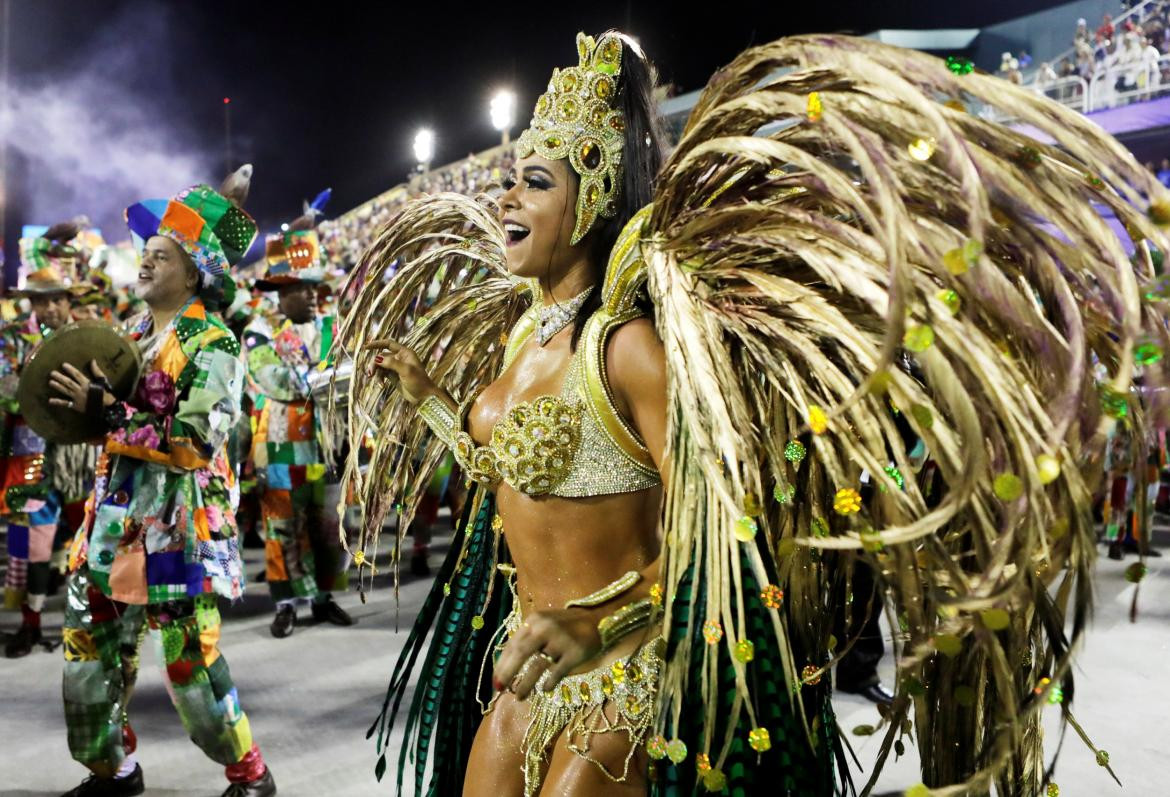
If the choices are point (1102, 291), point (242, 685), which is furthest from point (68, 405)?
point (1102, 291)

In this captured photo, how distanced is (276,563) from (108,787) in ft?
7.79

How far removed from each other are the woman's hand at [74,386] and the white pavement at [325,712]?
1.44 meters

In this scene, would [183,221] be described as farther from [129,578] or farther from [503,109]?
[503,109]

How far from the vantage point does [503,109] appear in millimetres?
16016

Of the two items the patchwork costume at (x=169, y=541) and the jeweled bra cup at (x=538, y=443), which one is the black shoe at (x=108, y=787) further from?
the jeweled bra cup at (x=538, y=443)

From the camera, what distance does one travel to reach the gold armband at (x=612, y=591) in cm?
189

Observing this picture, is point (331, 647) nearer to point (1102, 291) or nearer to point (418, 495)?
point (418, 495)

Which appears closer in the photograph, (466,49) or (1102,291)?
(1102,291)

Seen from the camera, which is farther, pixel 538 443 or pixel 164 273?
pixel 164 273

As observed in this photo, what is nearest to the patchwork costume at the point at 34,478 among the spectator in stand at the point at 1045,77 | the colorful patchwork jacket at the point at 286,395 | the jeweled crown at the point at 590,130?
the colorful patchwork jacket at the point at 286,395

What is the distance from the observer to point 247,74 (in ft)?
47.4

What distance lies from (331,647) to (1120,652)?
160 inches

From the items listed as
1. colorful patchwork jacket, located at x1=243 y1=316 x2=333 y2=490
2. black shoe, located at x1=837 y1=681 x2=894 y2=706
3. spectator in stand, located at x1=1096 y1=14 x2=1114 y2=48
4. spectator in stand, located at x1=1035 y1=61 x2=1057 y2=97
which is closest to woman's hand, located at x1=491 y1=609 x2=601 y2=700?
black shoe, located at x1=837 y1=681 x2=894 y2=706

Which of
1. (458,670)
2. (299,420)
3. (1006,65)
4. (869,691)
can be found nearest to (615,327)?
(458,670)
